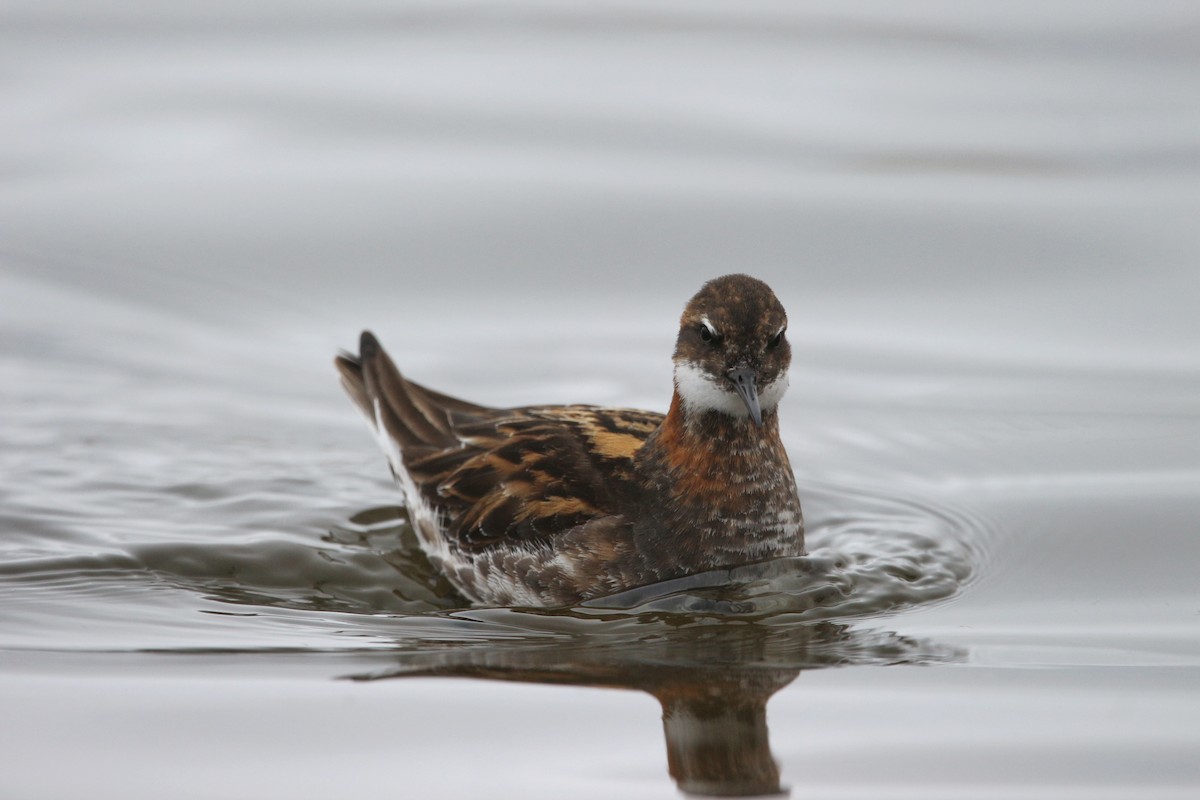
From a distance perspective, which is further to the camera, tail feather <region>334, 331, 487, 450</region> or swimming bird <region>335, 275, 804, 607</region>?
tail feather <region>334, 331, 487, 450</region>

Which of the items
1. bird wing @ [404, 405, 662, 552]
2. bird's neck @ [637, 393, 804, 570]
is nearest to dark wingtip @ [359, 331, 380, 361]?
bird wing @ [404, 405, 662, 552]

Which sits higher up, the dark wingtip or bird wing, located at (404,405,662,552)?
the dark wingtip

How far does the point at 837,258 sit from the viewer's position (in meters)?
11.4

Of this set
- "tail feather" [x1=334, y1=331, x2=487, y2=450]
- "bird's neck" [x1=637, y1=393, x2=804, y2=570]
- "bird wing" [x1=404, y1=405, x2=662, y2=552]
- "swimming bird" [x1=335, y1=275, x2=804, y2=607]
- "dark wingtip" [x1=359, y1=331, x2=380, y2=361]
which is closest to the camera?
"swimming bird" [x1=335, y1=275, x2=804, y2=607]

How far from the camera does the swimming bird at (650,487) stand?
Result: 7270 millimetres

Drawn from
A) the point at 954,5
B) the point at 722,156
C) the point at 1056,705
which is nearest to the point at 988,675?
the point at 1056,705

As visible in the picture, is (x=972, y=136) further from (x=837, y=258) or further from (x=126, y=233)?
(x=126, y=233)

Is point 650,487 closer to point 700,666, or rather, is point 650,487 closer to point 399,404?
point 700,666

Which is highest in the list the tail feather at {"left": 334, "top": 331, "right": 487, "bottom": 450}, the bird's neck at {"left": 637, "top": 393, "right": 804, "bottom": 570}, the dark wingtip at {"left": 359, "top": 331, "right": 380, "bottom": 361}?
the dark wingtip at {"left": 359, "top": 331, "right": 380, "bottom": 361}

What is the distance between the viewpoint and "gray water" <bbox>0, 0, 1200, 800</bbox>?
18.0 ft

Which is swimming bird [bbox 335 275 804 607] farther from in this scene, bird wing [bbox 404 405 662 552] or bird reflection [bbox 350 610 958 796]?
bird reflection [bbox 350 610 958 796]

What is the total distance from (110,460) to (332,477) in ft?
4.01

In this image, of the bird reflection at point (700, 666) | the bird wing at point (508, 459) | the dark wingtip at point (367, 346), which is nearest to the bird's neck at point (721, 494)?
the bird wing at point (508, 459)

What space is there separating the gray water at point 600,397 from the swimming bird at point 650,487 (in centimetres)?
22
